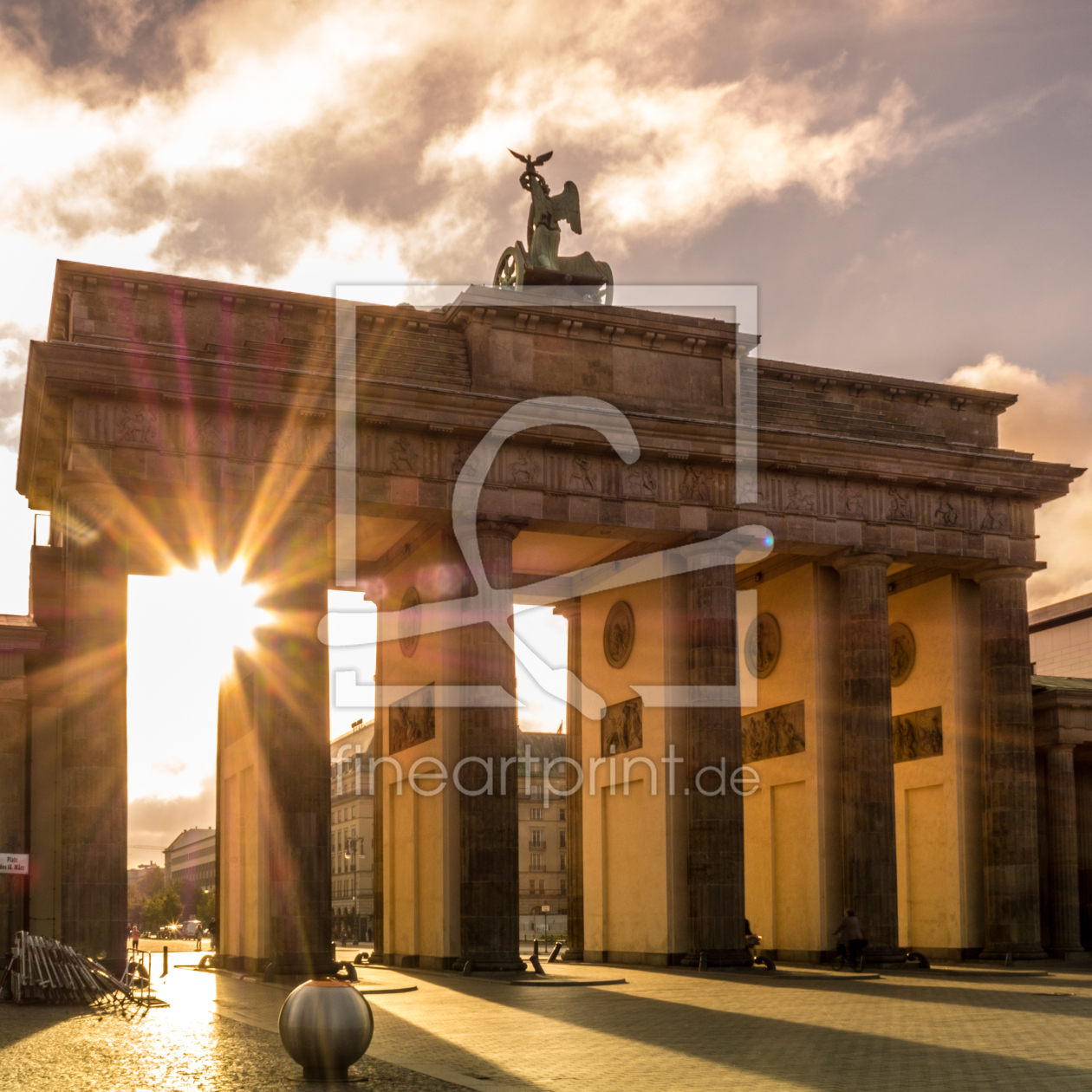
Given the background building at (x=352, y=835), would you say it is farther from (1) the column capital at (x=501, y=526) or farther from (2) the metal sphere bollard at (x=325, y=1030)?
(2) the metal sphere bollard at (x=325, y=1030)

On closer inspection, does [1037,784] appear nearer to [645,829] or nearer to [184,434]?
[645,829]

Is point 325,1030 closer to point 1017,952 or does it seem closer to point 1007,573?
point 1017,952

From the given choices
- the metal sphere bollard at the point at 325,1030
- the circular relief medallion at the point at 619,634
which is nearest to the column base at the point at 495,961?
the circular relief medallion at the point at 619,634

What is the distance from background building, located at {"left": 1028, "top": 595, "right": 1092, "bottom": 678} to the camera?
231 feet

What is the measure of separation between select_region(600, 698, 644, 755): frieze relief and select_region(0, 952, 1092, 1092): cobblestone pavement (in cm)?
1095

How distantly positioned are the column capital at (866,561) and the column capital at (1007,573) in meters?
3.33

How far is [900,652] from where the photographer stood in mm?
43219

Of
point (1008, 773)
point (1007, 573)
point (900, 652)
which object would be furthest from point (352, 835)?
point (1007, 573)

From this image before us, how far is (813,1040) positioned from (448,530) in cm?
1852

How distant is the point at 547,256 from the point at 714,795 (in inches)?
583

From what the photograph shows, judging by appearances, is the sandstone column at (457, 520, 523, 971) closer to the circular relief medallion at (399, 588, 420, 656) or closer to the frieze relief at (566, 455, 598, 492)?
the frieze relief at (566, 455, 598, 492)

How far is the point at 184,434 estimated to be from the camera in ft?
105

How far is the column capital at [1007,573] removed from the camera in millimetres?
39906

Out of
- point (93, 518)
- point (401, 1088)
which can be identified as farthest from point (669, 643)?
point (401, 1088)
